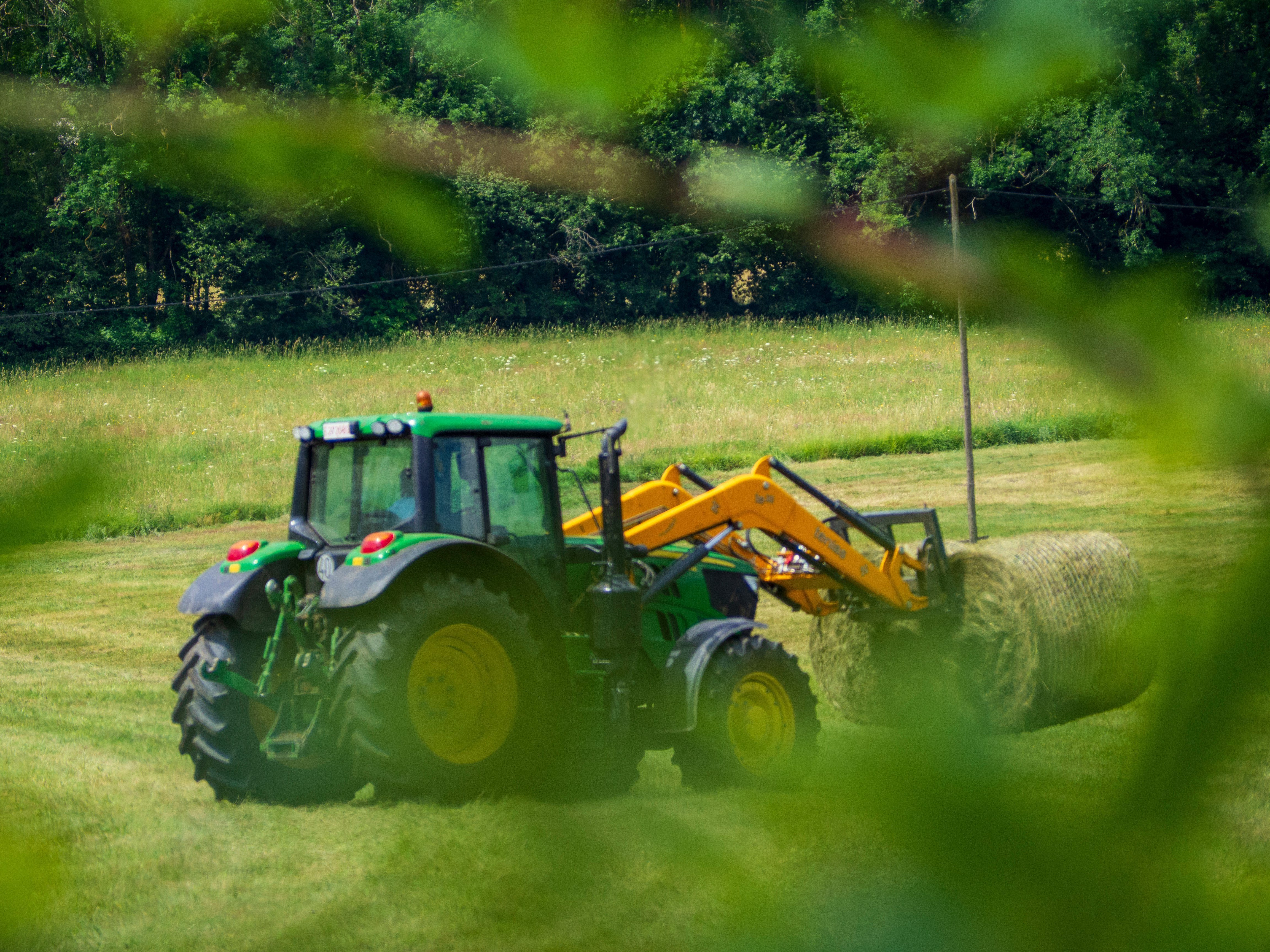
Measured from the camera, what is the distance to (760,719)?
6.65 metres

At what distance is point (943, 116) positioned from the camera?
2.36 ft

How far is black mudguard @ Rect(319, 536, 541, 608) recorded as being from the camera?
5.51 metres

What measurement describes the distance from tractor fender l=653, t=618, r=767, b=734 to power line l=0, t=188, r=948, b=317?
505 cm

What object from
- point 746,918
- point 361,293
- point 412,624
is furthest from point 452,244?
point 412,624

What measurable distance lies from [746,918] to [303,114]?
590 millimetres

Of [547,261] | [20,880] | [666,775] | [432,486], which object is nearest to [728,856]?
[20,880]

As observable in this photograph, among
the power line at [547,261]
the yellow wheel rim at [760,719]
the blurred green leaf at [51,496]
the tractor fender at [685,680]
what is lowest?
the yellow wheel rim at [760,719]

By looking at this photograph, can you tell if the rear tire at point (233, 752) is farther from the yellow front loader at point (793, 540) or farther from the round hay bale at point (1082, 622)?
the round hay bale at point (1082, 622)

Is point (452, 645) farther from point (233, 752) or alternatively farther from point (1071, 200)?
point (1071, 200)

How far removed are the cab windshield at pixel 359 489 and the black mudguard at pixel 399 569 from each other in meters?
0.40

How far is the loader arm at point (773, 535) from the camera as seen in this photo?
6.95m

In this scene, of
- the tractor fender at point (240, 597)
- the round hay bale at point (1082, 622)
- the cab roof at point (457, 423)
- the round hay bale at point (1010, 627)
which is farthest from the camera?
the tractor fender at point (240, 597)

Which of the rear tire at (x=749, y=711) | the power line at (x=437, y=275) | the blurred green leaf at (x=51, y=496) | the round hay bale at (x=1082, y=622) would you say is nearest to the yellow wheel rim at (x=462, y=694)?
the rear tire at (x=749, y=711)

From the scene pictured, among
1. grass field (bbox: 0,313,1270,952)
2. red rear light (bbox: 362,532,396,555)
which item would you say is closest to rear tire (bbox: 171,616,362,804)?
red rear light (bbox: 362,532,396,555)
